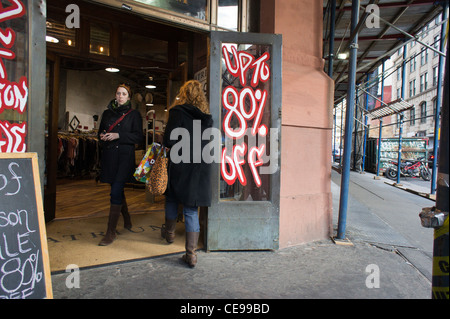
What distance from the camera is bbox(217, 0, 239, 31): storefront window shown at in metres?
3.76

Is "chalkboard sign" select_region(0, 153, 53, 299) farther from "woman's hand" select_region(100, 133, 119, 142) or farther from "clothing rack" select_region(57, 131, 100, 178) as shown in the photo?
"clothing rack" select_region(57, 131, 100, 178)

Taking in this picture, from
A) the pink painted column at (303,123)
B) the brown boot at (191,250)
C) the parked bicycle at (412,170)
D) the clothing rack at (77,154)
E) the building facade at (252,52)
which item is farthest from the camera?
the parked bicycle at (412,170)

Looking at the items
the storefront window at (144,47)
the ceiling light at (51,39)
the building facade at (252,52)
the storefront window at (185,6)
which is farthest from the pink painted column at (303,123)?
the ceiling light at (51,39)

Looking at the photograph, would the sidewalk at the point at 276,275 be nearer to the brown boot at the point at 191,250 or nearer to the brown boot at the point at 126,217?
the brown boot at the point at 191,250

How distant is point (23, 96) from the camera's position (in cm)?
246

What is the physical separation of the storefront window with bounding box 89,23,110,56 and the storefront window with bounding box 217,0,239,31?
2.25 m

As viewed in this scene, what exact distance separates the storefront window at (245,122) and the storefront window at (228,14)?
416mm

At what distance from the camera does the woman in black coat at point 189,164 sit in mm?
2947

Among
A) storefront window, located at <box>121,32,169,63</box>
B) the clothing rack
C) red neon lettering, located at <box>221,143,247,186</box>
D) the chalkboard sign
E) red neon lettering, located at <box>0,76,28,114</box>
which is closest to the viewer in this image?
the chalkboard sign

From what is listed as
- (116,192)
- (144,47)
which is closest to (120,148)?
(116,192)

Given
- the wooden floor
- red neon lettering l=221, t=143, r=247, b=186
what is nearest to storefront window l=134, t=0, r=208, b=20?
red neon lettering l=221, t=143, r=247, b=186

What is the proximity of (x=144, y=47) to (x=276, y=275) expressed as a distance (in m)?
4.53
